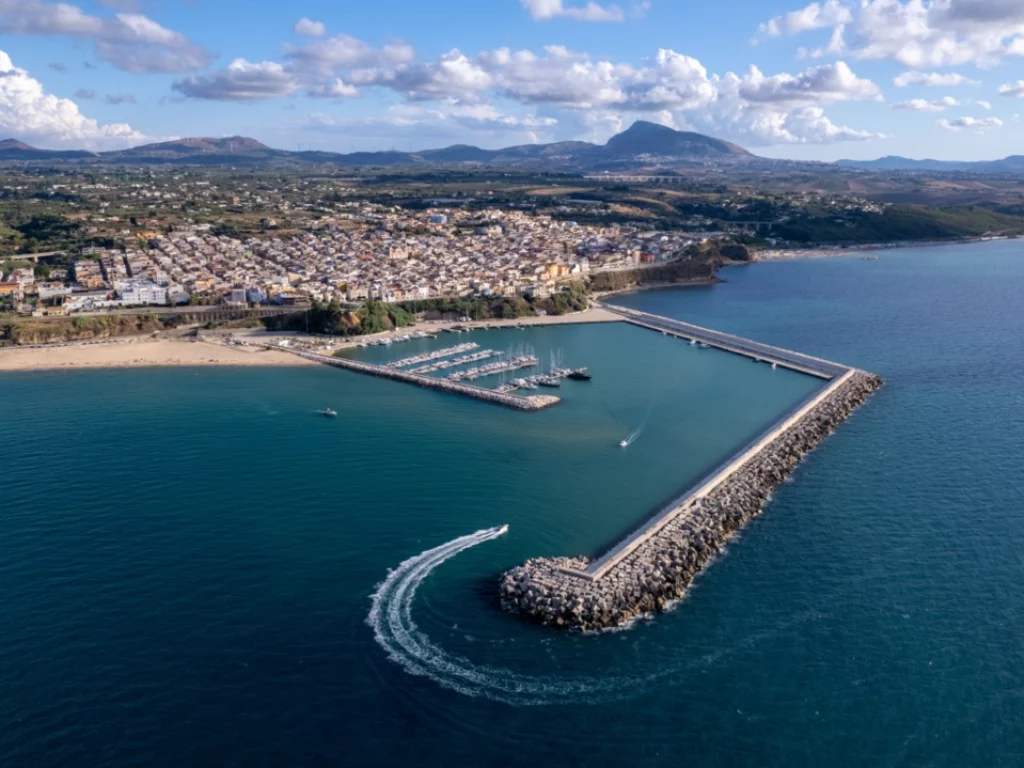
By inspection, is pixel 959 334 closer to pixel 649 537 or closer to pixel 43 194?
pixel 649 537

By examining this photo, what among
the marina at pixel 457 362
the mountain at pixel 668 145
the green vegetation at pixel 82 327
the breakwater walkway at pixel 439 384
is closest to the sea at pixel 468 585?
the breakwater walkway at pixel 439 384

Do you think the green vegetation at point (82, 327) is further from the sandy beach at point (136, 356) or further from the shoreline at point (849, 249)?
the shoreline at point (849, 249)

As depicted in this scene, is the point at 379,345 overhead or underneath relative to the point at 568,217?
underneath

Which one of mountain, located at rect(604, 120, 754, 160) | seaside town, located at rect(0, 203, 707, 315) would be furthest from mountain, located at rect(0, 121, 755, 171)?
seaside town, located at rect(0, 203, 707, 315)

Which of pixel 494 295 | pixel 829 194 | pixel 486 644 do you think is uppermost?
pixel 829 194

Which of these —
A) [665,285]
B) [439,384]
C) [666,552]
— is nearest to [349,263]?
[665,285]

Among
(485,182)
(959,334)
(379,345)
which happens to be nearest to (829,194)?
(485,182)

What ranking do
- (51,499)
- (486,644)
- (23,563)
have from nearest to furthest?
(486,644), (23,563), (51,499)
